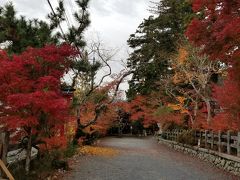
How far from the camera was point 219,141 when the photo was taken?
57.9 feet

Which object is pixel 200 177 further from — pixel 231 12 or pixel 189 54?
pixel 189 54

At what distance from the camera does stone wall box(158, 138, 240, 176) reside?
14789 mm

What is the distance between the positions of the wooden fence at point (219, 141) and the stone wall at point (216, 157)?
29 cm

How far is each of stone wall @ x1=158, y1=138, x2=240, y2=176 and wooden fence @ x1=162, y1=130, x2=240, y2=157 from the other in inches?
11.4

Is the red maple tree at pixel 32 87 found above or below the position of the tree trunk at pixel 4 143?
above

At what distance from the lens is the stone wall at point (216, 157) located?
14.8 metres

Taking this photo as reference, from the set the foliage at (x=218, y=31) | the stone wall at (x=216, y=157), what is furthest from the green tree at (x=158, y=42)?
the foliage at (x=218, y=31)

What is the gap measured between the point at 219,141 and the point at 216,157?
2.54 feet

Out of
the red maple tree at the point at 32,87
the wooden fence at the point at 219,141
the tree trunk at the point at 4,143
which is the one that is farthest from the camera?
the wooden fence at the point at 219,141

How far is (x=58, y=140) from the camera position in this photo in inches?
523

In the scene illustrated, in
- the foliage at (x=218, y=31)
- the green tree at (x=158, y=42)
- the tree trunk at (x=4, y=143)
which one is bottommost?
the tree trunk at (x=4, y=143)

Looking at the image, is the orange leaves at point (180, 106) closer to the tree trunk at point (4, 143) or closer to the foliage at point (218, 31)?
the foliage at point (218, 31)

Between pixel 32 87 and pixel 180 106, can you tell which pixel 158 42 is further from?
pixel 32 87

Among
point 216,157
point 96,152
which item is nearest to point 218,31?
point 216,157
